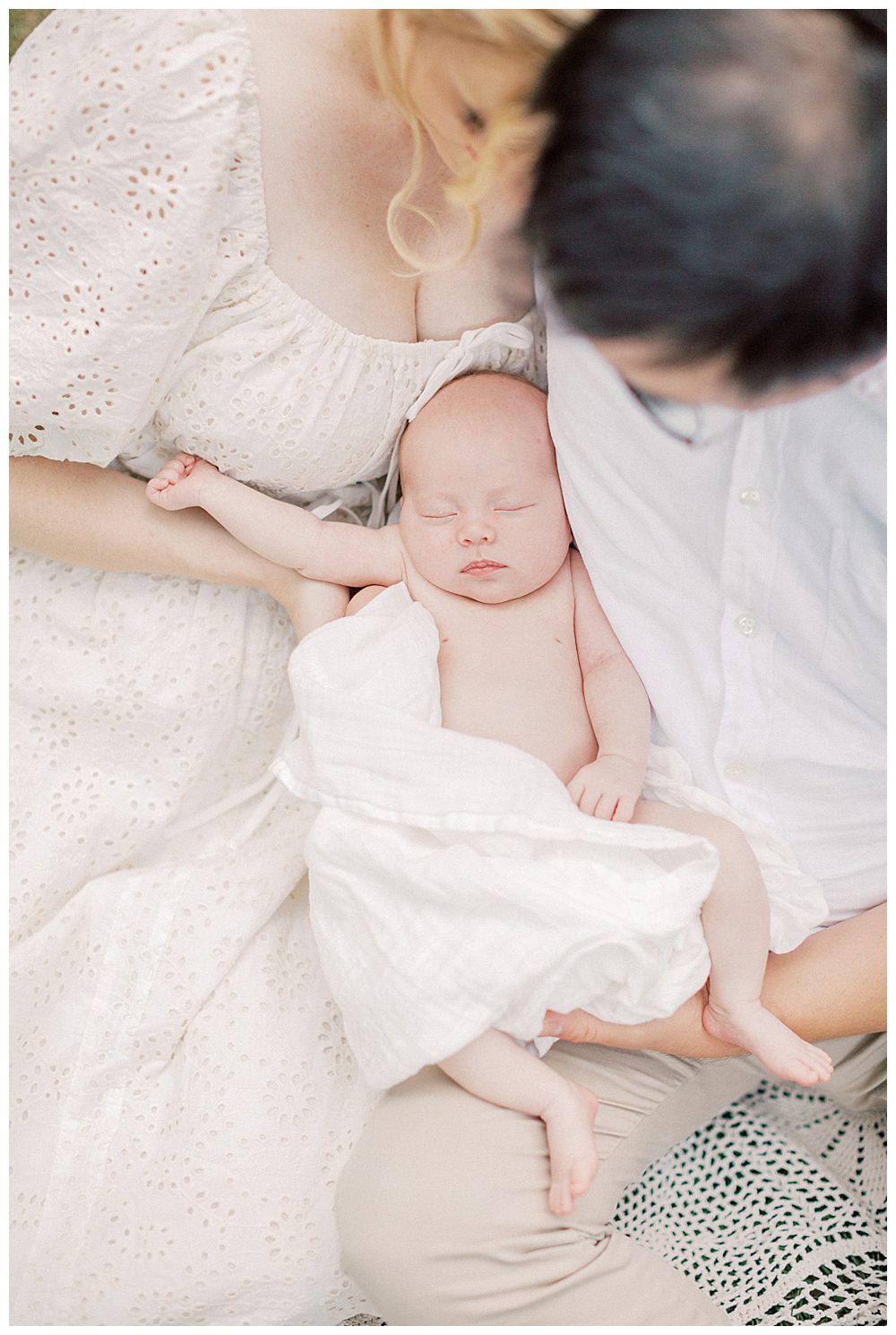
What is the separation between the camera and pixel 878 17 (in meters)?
0.64

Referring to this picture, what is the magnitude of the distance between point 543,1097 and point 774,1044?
192 millimetres

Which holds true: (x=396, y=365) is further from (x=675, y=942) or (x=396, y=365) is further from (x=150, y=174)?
(x=675, y=942)

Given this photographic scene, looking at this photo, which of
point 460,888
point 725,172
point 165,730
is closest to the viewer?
point 725,172

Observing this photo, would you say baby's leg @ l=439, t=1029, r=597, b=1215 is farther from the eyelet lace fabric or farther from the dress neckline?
the dress neckline

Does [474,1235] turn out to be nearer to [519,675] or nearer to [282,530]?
[519,675]

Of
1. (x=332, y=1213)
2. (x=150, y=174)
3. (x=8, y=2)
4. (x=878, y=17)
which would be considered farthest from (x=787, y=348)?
(x=332, y=1213)

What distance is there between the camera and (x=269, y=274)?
2.61ft

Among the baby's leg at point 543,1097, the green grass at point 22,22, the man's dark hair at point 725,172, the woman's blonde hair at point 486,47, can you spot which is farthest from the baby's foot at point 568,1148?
the green grass at point 22,22

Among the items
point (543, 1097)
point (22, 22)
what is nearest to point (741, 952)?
point (543, 1097)

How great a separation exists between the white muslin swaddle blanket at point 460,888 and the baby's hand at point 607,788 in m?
0.03

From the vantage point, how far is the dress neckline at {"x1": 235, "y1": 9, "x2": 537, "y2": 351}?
72 centimetres

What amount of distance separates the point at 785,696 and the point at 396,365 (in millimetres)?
428

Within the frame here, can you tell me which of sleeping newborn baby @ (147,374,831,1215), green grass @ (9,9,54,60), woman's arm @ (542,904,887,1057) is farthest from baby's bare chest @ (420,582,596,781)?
green grass @ (9,9,54,60)

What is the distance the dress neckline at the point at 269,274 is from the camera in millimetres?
718
